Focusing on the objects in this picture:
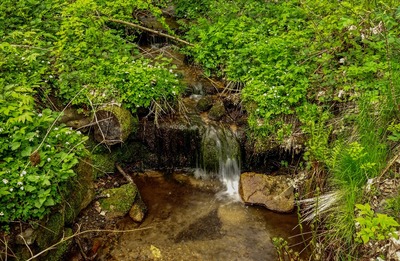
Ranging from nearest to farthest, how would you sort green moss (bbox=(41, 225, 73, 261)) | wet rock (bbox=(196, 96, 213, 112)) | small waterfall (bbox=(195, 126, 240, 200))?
green moss (bbox=(41, 225, 73, 261)) < small waterfall (bbox=(195, 126, 240, 200)) < wet rock (bbox=(196, 96, 213, 112))

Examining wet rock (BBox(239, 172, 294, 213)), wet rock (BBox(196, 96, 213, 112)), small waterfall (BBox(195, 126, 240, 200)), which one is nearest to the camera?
wet rock (BBox(239, 172, 294, 213))

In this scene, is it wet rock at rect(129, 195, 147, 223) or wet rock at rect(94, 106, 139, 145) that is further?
wet rock at rect(94, 106, 139, 145)

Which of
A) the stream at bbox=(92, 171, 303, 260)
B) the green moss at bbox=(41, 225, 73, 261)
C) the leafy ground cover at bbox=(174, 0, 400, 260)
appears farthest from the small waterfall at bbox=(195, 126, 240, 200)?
the green moss at bbox=(41, 225, 73, 261)

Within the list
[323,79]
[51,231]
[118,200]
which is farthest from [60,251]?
[323,79]

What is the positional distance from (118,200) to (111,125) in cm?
131

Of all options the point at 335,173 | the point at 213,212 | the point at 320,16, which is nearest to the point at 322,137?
the point at 335,173

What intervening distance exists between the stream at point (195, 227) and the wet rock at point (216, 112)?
1240 millimetres

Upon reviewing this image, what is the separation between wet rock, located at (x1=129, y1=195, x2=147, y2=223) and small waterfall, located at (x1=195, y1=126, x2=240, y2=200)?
5.03 feet

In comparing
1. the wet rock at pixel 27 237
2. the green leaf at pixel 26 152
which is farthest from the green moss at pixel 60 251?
the green leaf at pixel 26 152

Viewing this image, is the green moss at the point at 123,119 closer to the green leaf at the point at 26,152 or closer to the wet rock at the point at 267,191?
the green leaf at the point at 26,152

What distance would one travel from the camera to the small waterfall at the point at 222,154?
6.45m

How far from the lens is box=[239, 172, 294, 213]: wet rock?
18.9ft

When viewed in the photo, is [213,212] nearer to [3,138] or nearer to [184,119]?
[184,119]

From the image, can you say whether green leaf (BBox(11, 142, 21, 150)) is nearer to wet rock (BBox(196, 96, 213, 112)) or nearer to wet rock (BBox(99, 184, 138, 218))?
wet rock (BBox(99, 184, 138, 218))
